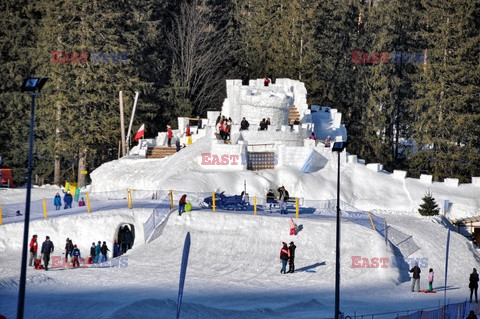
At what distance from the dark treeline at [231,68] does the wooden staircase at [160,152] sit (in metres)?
5.93

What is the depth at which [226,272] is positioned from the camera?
128ft

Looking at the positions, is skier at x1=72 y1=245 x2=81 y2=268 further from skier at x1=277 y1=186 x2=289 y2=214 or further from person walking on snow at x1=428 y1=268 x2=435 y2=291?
person walking on snow at x1=428 y1=268 x2=435 y2=291

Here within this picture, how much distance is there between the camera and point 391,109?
69.0 m

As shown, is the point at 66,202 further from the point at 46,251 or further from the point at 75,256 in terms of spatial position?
the point at 46,251

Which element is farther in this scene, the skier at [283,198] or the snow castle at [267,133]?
the snow castle at [267,133]

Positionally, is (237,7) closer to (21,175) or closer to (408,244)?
(21,175)

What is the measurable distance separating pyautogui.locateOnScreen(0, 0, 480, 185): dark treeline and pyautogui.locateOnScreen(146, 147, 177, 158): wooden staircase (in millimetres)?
5934

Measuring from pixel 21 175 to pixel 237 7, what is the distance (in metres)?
24.8

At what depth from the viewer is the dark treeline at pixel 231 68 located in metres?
61.5

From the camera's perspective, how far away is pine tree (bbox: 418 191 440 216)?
48406 millimetres

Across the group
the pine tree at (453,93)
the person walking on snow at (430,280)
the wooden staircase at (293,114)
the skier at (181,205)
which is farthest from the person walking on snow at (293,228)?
the pine tree at (453,93)
